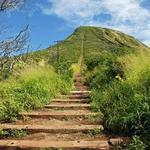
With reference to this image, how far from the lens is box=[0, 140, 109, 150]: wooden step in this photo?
7.20 m

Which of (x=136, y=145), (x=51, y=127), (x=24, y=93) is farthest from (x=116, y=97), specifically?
(x=136, y=145)

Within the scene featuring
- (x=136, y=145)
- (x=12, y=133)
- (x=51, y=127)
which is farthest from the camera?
(x=51, y=127)

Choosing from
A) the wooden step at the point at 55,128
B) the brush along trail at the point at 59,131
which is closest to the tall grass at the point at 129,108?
the brush along trail at the point at 59,131

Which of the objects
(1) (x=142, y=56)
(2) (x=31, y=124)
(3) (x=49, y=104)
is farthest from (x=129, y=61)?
(2) (x=31, y=124)

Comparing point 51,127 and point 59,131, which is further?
point 51,127

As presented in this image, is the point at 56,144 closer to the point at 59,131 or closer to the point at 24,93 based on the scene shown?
the point at 59,131

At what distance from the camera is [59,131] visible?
841cm

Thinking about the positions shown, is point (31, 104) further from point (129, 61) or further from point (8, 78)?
point (129, 61)

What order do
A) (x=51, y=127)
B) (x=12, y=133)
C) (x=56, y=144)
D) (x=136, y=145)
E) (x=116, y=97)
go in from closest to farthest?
1. (x=136, y=145)
2. (x=56, y=144)
3. (x=12, y=133)
4. (x=51, y=127)
5. (x=116, y=97)

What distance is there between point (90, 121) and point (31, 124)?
4.22ft

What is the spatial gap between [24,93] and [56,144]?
171 inches

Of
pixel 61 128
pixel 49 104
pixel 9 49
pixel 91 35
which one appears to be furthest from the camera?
pixel 91 35

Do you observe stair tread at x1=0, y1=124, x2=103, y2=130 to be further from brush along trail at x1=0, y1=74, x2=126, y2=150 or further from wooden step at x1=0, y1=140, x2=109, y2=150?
wooden step at x1=0, y1=140, x2=109, y2=150

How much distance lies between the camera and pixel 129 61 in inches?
536
